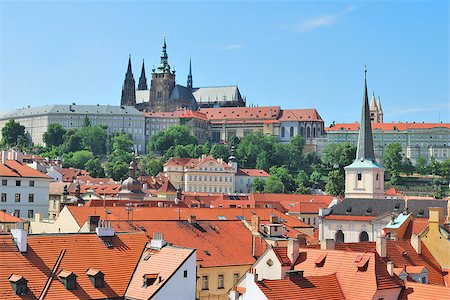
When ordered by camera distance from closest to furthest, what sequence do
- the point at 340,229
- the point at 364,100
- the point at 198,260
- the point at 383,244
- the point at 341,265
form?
the point at 341,265, the point at 383,244, the point at 198,260, the point at 340,229, the point at 364,100

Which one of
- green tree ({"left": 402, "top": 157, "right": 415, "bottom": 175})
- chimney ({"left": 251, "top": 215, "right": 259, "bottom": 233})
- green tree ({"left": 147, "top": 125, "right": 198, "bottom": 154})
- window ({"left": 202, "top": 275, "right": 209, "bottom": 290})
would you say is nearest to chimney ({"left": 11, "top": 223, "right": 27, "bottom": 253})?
window ({"left": 202, "top": 275, "right": 209, "bottom": 290})

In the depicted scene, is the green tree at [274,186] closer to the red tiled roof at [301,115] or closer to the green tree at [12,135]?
the red tiled roof at [301,115]

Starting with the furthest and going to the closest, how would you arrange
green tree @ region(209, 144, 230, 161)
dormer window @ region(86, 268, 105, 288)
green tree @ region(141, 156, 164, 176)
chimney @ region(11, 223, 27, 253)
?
green tree @ region(209, 144, 230, 161) < green tree @ region(141, 156, 164, 176) < dormer window @ region(86, 268, 105, 288) < chimney @ region(11, 223, 27, 253)

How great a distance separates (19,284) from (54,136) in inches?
6460

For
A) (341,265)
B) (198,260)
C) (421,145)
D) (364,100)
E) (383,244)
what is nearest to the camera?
(341,265)

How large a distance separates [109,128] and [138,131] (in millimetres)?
7265

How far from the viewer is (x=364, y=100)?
3445 inches

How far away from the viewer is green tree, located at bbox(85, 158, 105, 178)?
494 feet

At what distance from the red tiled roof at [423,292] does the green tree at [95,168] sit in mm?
126351

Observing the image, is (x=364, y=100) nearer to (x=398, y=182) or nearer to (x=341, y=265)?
(x=341, y=265)

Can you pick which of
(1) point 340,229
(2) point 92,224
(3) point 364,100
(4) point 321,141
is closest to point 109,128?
(4) point 321,141

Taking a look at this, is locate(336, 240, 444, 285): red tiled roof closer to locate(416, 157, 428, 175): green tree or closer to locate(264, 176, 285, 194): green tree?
locate(264, 176, 285, 194): green tree

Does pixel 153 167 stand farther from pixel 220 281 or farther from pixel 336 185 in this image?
pixel 220 281

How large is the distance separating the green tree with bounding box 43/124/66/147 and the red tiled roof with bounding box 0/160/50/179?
398 ft
